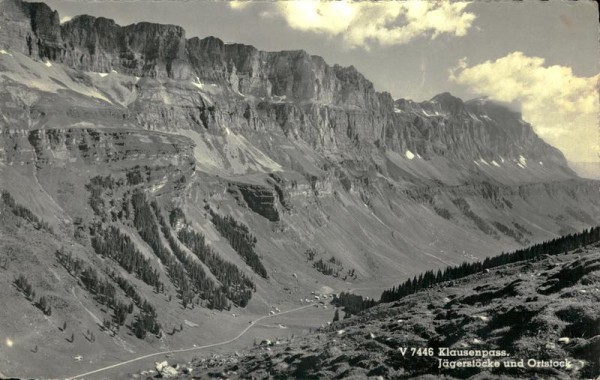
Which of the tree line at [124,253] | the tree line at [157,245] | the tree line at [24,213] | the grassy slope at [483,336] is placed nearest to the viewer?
the grassy slope at [483,336]

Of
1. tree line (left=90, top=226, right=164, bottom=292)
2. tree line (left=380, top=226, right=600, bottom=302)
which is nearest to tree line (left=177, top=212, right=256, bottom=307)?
tree line (left=90, top=226, right=164, bottom=292)

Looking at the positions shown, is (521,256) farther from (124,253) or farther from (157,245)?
(157,245)

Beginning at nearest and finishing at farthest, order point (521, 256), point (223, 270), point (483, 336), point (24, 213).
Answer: point (483, 336) → point (521, 256) → point (24, 213) → point (223, 270)

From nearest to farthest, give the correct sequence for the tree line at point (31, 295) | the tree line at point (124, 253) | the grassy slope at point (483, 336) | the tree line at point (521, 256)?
1. the grassy slope at point (483, 336)
2. the tree line at point (31, 295)
3. the tree line at point (521, 256)
4. the tree line at point (124, 253)

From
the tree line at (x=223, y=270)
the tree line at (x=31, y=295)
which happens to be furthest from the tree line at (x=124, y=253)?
the tree line at (x=31, y=295)

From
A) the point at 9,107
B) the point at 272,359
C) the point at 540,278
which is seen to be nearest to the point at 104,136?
the point at 9,107

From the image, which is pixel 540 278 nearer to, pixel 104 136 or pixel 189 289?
pixel 189 289

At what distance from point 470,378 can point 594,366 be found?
8.44 meters

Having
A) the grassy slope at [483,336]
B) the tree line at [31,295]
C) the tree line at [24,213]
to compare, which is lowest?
the tree line at [31,295]

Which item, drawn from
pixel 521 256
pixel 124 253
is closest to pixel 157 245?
pixel 124 253

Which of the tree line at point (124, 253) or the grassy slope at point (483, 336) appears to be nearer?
the grassy slope at point (483, 336)

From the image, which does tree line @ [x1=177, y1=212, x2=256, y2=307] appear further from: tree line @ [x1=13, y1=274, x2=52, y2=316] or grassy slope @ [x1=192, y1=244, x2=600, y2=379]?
grassy slope @ [x1=192, y1=244, x2=600, y2=379]

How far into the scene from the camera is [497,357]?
4138 centimetres

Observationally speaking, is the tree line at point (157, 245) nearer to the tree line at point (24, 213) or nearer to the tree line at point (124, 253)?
the tree line at point (124, 253)
